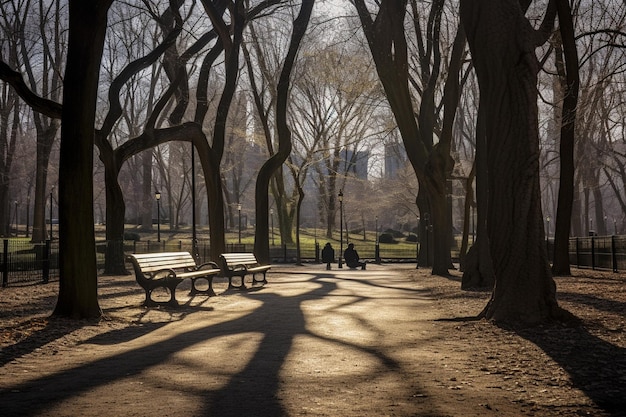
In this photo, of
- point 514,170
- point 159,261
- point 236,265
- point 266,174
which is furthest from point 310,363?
A: point 266,174

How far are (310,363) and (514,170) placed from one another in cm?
436

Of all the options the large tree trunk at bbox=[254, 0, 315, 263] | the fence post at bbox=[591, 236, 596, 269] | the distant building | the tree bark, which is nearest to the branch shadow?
the tree bark

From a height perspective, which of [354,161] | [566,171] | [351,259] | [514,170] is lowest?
[351,259]

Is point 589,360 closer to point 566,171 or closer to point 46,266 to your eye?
point 566,171

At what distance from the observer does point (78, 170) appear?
10898 millimetres

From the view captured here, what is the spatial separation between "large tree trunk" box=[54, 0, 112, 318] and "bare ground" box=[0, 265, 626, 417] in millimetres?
514

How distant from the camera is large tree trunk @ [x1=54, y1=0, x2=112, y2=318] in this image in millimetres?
10844

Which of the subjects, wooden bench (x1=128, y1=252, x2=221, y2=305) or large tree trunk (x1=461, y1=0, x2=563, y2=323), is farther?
wooden bench (x1=128, y1=252, x2=221, y2=305)

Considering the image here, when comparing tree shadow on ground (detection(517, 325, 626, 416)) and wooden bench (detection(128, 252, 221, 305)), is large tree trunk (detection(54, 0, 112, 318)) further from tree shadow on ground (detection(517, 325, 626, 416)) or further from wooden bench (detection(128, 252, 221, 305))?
tree shadow on ground (detection(517, 325, 626, 416))

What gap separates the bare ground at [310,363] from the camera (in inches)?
212

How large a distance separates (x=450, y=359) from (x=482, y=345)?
103 cm

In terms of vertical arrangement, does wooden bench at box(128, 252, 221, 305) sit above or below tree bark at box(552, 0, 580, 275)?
below

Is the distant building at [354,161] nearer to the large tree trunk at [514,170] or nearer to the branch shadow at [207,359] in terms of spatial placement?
the large tree trunk at [514,170]

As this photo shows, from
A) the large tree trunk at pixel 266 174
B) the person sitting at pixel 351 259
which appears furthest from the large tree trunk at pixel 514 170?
the person sitting at pixel 351 259
